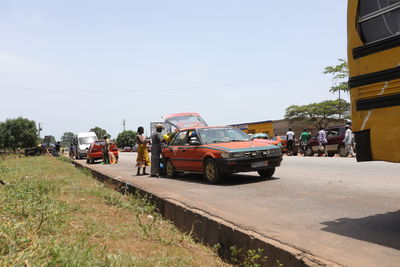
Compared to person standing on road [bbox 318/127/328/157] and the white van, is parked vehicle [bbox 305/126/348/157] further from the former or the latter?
the white van

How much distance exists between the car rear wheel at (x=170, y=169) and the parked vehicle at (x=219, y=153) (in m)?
0.08

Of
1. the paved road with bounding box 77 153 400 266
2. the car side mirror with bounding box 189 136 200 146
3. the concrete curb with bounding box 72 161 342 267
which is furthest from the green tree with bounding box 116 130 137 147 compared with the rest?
the concrete curb with bounding box 72 161 342 267

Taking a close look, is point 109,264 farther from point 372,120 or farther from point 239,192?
point 239,192

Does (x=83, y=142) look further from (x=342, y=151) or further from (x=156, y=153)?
(x=342, y=151)

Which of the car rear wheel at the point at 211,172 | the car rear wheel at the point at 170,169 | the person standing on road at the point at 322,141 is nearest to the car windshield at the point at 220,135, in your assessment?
the car rear wheel at the point at 211,172

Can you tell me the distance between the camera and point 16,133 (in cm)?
7488

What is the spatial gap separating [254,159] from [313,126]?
48689mm

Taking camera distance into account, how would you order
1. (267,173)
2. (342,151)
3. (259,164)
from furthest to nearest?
(342,151) < (267,173) < (259,164)

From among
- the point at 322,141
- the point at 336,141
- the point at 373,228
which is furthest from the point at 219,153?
the point at 336,141

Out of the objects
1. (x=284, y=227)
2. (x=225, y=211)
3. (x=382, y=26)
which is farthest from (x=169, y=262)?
(x=382, y=26)

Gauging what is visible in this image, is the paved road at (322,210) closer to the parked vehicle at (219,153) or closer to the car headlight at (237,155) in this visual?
the parked vehicle at (219,153)

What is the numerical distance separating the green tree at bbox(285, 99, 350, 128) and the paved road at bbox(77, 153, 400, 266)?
42.7m

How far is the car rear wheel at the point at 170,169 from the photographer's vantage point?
1102 centimetres

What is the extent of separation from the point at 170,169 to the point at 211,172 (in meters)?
2.62
